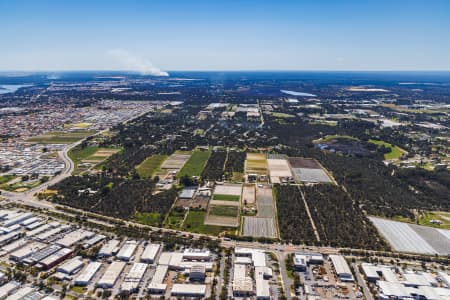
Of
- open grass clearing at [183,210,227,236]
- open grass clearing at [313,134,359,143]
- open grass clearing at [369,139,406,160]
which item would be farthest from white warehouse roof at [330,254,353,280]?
open grass clearing at [313,134,359,143]

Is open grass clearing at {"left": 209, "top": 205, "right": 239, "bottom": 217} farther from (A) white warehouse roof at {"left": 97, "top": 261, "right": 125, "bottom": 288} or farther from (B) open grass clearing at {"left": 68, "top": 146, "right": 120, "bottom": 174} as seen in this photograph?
(B) open grass clearing at {"left": 68, "top": 146, "right": 120, "bottom": 174}

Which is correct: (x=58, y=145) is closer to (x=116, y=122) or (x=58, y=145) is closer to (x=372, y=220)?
(x=116, y=122)

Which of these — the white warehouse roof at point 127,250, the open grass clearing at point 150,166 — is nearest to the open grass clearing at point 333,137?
the open grass clearing at point 150,166

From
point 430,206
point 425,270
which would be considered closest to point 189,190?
point 425,270

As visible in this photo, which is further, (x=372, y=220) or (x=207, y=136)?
(x=207, y=136)

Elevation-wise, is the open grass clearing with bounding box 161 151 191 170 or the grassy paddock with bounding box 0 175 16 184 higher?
the open grass clearing with bounding box 161 151 191 170

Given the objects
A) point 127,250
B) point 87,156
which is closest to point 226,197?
point 127,250

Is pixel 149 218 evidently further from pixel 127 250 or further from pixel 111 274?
pixel 111 274
